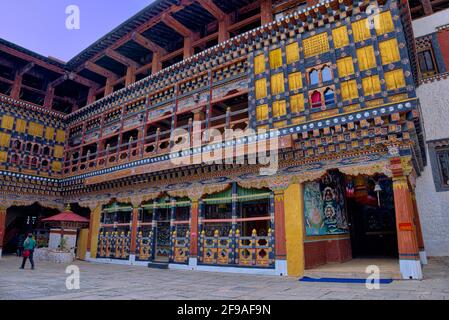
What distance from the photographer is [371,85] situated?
8.17 meters

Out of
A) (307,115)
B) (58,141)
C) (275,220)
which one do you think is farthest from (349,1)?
(58,141)

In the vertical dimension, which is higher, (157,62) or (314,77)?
(157,62)

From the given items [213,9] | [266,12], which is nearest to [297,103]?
[266,12]

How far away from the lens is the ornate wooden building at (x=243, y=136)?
26.9 ft

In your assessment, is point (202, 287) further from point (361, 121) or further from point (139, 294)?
point (361, 121)

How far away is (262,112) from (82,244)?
11.3 metres

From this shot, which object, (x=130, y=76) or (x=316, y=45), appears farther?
(x=130, y=76)

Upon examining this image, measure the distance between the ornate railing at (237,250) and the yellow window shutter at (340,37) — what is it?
19.1 feet

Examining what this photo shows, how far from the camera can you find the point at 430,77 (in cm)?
1316

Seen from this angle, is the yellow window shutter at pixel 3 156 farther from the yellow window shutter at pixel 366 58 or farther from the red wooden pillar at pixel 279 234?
the yellow window shutter at pixel 366 58

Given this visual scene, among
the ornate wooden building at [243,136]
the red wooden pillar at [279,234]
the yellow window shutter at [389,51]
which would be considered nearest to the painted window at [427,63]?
the ornate wooden building at [243,136]

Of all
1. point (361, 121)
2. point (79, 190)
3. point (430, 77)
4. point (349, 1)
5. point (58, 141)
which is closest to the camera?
point (361, 121)

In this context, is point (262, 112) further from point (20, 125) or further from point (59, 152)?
point (20, 125)

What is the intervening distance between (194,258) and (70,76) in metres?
12.3
